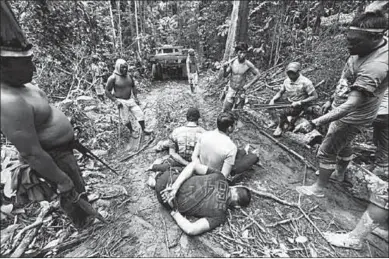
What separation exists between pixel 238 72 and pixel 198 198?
364 centimetres

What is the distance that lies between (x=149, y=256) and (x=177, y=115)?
13.3 ft

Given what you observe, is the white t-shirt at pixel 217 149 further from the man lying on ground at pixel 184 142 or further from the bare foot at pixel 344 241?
the bare foot at pixel 344 241

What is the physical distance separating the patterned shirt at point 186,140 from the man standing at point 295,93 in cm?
195

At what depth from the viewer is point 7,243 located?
2219mm

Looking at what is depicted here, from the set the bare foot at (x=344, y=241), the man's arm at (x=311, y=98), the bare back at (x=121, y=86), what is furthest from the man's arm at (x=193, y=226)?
the bare back at (x=121, y=86)

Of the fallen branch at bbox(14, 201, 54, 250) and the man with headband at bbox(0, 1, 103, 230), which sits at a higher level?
the man with headband at bbox(0, 1, 103, 230)

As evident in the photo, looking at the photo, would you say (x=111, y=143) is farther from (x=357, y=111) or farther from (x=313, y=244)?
(x=357, y=111)

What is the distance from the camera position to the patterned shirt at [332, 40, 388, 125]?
2.23 meters

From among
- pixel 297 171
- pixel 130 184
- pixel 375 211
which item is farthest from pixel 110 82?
pixel 375 211

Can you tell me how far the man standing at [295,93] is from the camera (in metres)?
4.24

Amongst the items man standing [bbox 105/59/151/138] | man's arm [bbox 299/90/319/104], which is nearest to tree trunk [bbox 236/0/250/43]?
man's arm [bbox 299/90/319/104]

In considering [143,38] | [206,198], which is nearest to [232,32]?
[143,38]

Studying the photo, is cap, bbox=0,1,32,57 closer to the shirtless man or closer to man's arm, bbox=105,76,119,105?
man's arm, bbox=105,76,119,105

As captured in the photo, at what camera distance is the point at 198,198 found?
8.42ft
